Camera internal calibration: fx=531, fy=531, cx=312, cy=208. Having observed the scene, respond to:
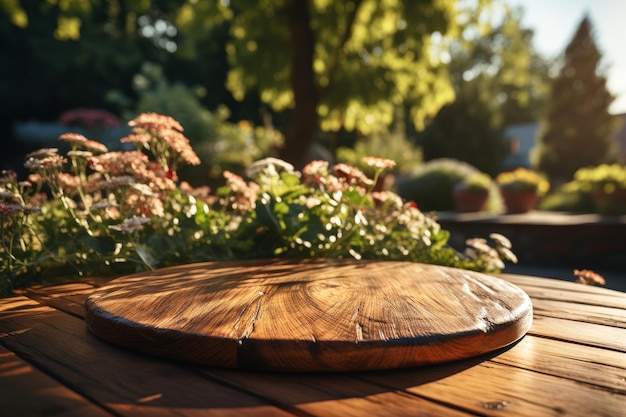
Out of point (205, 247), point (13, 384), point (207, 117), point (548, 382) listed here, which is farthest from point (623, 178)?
point (13, 384)

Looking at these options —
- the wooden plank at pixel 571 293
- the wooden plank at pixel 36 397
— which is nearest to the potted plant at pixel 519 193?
the wooden plank at pixel 571 293

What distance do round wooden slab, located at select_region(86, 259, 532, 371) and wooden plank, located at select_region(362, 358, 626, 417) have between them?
42 millimetres

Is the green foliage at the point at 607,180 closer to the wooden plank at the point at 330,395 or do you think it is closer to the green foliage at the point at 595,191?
the green foliage at the point at 595,191

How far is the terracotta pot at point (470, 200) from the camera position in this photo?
8.43m

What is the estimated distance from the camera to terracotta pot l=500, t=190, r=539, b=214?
8367 millimetres

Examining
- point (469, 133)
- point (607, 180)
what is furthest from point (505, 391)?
point (469, 133)

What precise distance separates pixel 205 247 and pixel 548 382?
1464 millimetres

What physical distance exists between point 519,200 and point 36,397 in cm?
844

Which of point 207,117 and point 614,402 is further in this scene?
point 207,117

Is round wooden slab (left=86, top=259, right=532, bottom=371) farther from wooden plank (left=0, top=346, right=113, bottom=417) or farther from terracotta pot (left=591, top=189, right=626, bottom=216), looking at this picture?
terracotta pot (left=591, top=189, right=626, bottom=216)

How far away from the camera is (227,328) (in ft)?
3.24

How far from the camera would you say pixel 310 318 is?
3.47 ft

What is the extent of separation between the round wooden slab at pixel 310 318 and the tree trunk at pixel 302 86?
19.3 ft

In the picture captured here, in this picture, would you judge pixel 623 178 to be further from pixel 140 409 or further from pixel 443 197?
pixel 140 409
